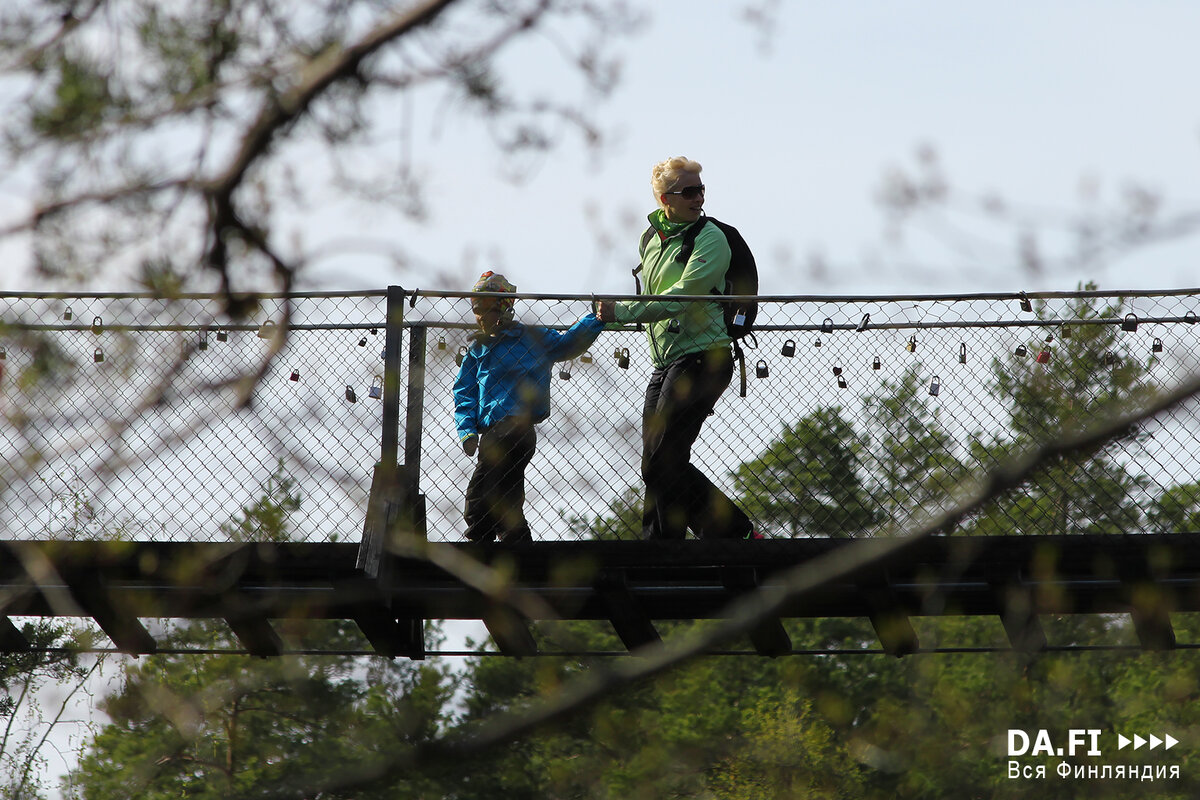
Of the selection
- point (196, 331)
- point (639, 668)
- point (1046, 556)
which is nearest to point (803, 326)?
point (1046, 556)

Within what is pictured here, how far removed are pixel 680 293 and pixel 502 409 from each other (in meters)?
0.84

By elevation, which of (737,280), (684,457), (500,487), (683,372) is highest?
(737,280)

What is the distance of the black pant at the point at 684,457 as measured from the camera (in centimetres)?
531

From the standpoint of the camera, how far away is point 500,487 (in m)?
5.30

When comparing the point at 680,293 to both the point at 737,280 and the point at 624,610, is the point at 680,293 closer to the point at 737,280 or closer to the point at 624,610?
the point at 737,280

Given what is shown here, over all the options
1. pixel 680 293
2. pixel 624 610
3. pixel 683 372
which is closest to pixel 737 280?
pixel 680 293

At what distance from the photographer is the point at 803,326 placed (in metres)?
5.69

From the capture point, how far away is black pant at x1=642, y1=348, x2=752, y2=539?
17.4ft

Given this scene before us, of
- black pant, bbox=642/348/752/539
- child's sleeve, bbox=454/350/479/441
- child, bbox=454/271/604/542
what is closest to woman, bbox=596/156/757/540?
black pant, bbox=642/348/752/539

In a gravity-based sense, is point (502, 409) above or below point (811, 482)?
below

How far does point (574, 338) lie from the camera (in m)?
5.33

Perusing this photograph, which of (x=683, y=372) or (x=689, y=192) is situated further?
(x=689, y=192)

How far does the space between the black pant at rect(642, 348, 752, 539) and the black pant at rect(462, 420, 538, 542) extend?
49 centimetres

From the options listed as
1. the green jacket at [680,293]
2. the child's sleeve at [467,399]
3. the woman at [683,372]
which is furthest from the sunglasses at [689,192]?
the child's sleeve at [467,399]
